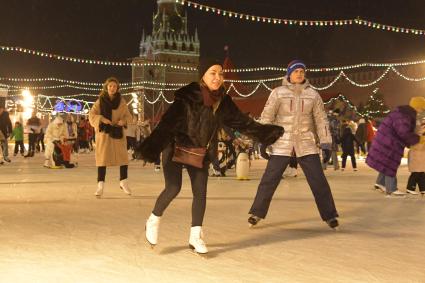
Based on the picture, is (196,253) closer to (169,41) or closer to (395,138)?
(395,138)

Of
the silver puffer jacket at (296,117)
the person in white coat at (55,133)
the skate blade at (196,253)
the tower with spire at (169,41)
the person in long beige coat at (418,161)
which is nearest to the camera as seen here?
the skate blade at (196,253)

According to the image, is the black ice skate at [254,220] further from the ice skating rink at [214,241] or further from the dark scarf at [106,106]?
the dark scarf at [106,106]

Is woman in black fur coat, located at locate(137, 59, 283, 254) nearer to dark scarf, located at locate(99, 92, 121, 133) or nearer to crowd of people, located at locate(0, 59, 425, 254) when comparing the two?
crowd of people, located at locate(0, 59, 425, 254)

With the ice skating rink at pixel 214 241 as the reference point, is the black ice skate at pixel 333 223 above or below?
above

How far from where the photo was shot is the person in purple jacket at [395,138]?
825cm

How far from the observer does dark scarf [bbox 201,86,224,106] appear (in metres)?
4.75

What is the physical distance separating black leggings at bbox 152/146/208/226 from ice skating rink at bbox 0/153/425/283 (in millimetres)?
284

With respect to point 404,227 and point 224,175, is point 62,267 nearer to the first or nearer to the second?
point 404,227

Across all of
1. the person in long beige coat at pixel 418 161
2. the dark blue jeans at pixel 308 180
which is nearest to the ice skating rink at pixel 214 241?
the dark blue jeans at pixel 308 180

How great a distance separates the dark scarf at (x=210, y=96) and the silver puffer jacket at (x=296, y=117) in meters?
1.18

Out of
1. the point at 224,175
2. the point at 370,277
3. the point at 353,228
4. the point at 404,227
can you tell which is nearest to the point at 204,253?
the point at 370,277

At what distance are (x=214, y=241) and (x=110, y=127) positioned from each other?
11.5 feet

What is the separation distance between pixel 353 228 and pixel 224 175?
7237 millimetres

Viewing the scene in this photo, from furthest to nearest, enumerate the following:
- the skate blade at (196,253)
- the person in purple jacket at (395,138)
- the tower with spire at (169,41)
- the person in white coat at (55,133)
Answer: the tower with spire at (169,41)
the person in white coat at (55,133)
the person in purple jacket at (395,138)
the skate blade at (196,253)
